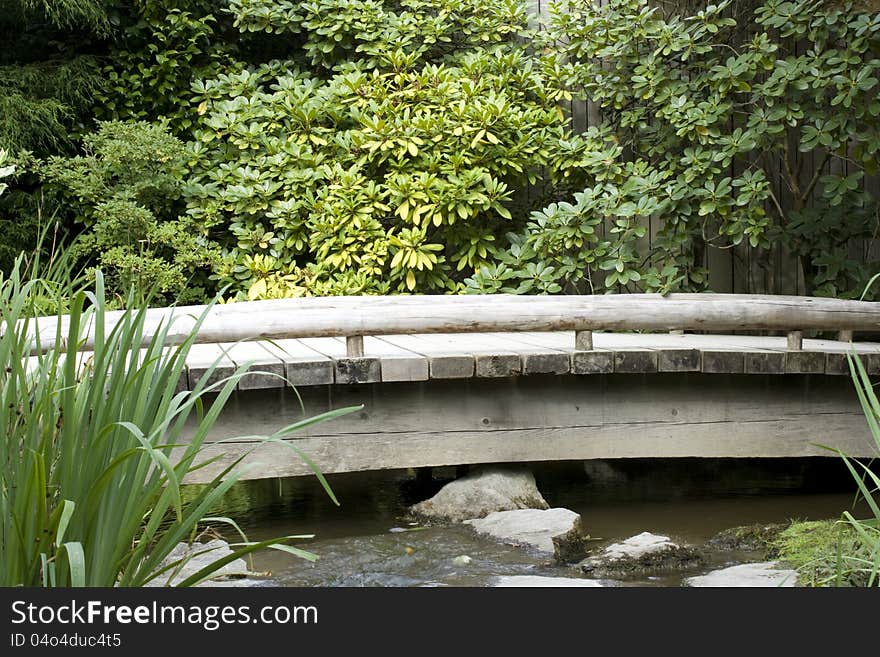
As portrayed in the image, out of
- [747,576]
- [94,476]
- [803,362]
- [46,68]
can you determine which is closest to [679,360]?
[803,362]

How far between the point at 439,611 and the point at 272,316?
2.68m

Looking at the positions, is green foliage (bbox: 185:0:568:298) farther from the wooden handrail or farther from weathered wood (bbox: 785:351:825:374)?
weathered wood (bbox: 785:351:825:374)

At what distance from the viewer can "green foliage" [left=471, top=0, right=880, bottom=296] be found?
570 cm

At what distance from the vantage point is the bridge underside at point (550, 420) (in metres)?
4.37

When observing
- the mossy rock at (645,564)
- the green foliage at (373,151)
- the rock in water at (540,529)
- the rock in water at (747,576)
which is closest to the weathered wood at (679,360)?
the rock in water at (540,529)

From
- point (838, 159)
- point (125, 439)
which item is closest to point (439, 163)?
point (838, 159)

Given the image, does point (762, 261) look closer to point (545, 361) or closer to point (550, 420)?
point (550, 420)

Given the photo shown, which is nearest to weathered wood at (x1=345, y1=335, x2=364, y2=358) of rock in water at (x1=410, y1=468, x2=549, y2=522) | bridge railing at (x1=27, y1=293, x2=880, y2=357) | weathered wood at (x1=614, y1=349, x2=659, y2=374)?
bridge railing at (x1=27, y1=293, x2=880, y2=357)

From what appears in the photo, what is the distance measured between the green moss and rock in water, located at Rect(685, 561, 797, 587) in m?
0.07

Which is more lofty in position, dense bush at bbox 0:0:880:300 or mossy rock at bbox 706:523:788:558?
dense bush at bbox 0:0:880:300

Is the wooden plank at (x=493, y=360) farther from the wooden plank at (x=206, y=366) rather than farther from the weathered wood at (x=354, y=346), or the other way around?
the wooden plank at (x=206, y=366)

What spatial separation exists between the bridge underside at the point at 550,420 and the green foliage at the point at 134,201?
7.64 ft

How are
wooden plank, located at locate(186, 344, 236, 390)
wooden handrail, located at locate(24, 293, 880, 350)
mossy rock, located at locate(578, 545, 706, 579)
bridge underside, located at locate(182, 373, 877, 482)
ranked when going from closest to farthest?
mossy rock, located at locate(578, 545, 706, 579), wooden plank, located at locate(186, 344, 236, 390), wooden handrail, located at locate(24, 293, 880, 350), bridge underside, located at locate(182, 373, 877, 482)

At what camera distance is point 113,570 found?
170 centimetres
